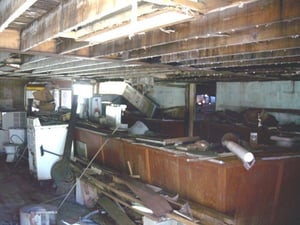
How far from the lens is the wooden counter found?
365 cm

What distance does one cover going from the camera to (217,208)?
371cm

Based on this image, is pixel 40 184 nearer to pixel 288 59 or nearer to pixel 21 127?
pixel 21 127

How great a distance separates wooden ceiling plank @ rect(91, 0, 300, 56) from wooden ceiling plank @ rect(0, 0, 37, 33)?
1266 millimetres

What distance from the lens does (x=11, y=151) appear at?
8344mm

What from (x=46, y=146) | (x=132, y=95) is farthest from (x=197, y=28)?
(x=132, y=95)

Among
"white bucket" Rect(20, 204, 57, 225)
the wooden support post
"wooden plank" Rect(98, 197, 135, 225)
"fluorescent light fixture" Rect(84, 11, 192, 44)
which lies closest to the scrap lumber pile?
"wooden plank" Rect(98, 197, 135, 225)

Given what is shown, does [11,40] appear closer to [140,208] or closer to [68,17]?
[68,17]

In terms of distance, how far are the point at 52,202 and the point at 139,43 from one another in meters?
3.87

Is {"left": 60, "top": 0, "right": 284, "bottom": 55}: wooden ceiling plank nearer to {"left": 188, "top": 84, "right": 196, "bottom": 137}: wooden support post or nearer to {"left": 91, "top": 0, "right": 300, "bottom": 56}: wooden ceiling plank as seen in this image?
{"left": 91, "top": 0, "right": 300, "bottom": 56}: wooden ceiling plank

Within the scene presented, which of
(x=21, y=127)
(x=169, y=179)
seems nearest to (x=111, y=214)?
(x=169, y=179)

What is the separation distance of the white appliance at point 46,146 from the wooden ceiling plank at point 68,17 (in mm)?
3908

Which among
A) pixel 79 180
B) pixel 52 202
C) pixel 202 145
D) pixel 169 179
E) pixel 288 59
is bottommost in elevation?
pixel 52 202

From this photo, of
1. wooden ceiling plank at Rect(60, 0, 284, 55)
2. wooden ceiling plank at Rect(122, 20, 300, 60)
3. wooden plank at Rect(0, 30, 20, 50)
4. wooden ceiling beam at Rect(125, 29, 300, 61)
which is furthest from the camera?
wooden plank at Rect(0, 30, 20, 50)

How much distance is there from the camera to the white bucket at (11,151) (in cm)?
830
